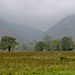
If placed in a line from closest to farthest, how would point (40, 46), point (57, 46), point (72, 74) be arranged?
point (72, 74)
point (40, 46)
point (57, 46)

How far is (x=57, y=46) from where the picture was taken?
92312mm

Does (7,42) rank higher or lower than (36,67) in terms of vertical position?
higher

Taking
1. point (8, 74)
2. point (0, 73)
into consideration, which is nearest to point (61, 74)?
point (8, 74)

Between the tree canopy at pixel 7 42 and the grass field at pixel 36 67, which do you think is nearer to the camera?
the grass field at pixel 36 67

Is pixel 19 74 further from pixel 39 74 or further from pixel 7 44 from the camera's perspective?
pixel 7 44

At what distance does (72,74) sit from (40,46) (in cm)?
6460

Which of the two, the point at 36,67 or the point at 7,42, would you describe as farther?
the point at 7,42

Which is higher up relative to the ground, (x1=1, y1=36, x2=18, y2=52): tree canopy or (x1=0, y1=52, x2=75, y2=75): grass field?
(x1=1, y1=36, x2=18, y2=52): tree canopy

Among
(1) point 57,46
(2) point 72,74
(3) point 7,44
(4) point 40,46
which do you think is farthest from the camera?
(1) point 57,46

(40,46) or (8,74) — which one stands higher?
(40,46)

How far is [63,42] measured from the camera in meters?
93.6

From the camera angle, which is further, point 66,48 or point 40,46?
point 66,48

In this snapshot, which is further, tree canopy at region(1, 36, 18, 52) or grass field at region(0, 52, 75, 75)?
tree canopy at region(1, 36, 18, 52)

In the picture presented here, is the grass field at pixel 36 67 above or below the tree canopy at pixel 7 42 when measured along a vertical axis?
below
